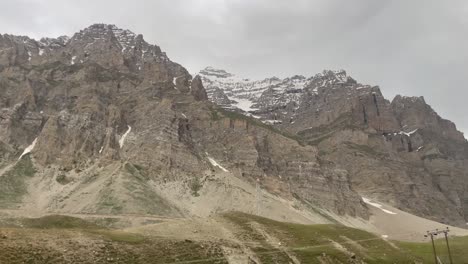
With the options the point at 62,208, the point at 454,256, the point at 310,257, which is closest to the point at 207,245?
the point at 310,257

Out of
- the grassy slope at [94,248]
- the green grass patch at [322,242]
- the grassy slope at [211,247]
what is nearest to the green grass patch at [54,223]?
the green grass patch at [322,242]

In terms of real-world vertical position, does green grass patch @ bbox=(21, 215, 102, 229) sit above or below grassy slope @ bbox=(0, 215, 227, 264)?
below

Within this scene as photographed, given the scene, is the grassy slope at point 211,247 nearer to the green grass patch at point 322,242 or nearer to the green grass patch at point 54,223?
the green grass patch at point 322,242

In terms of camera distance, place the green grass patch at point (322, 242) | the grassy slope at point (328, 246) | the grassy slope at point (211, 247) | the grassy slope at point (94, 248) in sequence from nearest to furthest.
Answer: the grassy slope at point (94, 248)
the grassy slope at point (211, 247)
the grassy slope at point (328, 246)
the green grass patch at point (322, 242)

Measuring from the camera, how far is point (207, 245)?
74312 millimetres

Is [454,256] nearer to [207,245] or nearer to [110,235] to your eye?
[207,245]

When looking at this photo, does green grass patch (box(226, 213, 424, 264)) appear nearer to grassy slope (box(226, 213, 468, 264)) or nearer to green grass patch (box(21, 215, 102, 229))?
grassy slope (box(226, 213, 468, 264))

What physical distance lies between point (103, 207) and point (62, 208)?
62.2 ft

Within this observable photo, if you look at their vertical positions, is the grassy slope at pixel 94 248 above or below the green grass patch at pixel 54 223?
above

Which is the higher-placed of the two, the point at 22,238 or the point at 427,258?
the point at 22,238

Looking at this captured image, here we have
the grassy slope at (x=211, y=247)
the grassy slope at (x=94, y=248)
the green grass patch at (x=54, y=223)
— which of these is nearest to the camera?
the grassy slope at (x=94, y=248)

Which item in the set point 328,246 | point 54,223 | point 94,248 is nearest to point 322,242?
point 328,246

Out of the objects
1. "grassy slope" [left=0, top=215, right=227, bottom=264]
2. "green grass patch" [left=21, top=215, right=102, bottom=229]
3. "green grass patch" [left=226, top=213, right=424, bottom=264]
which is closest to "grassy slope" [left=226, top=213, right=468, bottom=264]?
"green grass patch" [left=226, top=213, right=424, bottom=264]

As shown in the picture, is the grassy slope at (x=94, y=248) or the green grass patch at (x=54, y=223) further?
the green grass patch at (x=54, y=223)
